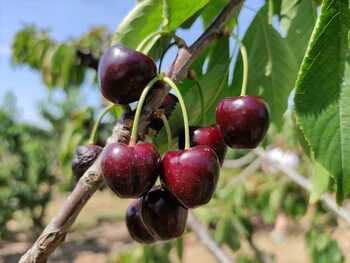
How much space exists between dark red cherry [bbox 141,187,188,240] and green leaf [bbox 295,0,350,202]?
0.32 m

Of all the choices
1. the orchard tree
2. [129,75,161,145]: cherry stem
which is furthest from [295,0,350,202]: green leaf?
[129,75,161,145]: cherry stem

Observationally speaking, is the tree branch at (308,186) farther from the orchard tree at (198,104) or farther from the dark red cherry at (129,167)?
the dark red cherry at (129,167)

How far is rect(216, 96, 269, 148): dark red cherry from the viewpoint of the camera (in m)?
1.04

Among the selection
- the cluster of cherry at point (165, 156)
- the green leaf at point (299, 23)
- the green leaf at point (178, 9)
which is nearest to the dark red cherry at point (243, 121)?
the cluster of cherry at point (165, 156)

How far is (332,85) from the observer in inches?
34.5

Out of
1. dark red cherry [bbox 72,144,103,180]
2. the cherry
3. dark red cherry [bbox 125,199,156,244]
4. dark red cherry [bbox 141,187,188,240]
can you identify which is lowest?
dark red cherry [bbox 125,199,156,244]

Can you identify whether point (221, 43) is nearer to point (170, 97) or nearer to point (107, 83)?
point (170, 97)

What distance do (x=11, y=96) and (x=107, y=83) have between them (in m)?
21.2

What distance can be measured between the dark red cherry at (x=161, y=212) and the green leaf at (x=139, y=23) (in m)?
0.42

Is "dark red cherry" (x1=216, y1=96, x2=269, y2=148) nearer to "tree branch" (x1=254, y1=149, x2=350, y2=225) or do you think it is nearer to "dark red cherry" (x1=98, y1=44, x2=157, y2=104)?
"dark red cherry" (x1=98, y1=44, x2=157, y2=104)

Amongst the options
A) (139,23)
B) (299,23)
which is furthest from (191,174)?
(299,23)

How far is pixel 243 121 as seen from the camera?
1.03 m

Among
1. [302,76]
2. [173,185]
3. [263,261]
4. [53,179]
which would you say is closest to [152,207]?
[173,185]

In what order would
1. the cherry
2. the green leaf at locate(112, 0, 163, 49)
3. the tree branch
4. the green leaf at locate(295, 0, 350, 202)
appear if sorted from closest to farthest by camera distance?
1. the green leaf at locate(295, 0, 350, 202)
2. the cherry
3. the green leaf at locate(112, 0, 163, 49)
4. the tree branch
